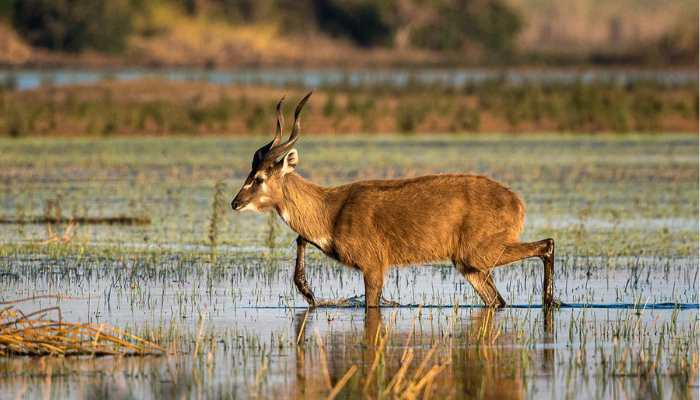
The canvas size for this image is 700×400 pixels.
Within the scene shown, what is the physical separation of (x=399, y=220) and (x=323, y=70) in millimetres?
66759

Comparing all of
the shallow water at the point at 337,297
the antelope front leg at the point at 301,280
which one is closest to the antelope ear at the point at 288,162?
the antelope front leg at the point at 301,280

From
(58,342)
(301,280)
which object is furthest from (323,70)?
(58,342)

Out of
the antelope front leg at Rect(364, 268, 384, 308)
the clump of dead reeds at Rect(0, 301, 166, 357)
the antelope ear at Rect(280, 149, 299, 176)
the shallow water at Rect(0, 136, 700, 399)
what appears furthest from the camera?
the antelope ear at Rect(280, 149, 299, 176)

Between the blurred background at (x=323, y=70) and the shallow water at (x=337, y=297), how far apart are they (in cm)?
A: 1205

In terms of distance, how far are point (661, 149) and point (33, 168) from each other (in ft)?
44.9

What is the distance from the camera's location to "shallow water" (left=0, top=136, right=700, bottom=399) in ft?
34.1

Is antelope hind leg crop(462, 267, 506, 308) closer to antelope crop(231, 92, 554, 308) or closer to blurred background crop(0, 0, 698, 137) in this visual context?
antelope crop(231, 92, 554, 308)

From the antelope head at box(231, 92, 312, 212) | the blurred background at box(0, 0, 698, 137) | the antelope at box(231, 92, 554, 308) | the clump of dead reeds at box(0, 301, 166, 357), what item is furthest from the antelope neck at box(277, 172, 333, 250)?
the blurred background at box(0, 0, 698, 137)

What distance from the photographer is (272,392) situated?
32.7 ft

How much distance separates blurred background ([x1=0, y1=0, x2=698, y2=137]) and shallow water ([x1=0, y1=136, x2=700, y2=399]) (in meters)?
12.0

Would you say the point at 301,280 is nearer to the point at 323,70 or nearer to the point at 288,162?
the point at 288,162

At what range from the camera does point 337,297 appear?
572 inches

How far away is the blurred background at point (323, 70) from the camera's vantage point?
39.9 metres

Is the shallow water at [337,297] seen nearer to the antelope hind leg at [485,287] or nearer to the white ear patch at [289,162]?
the antelope hind leg at [485,287]
